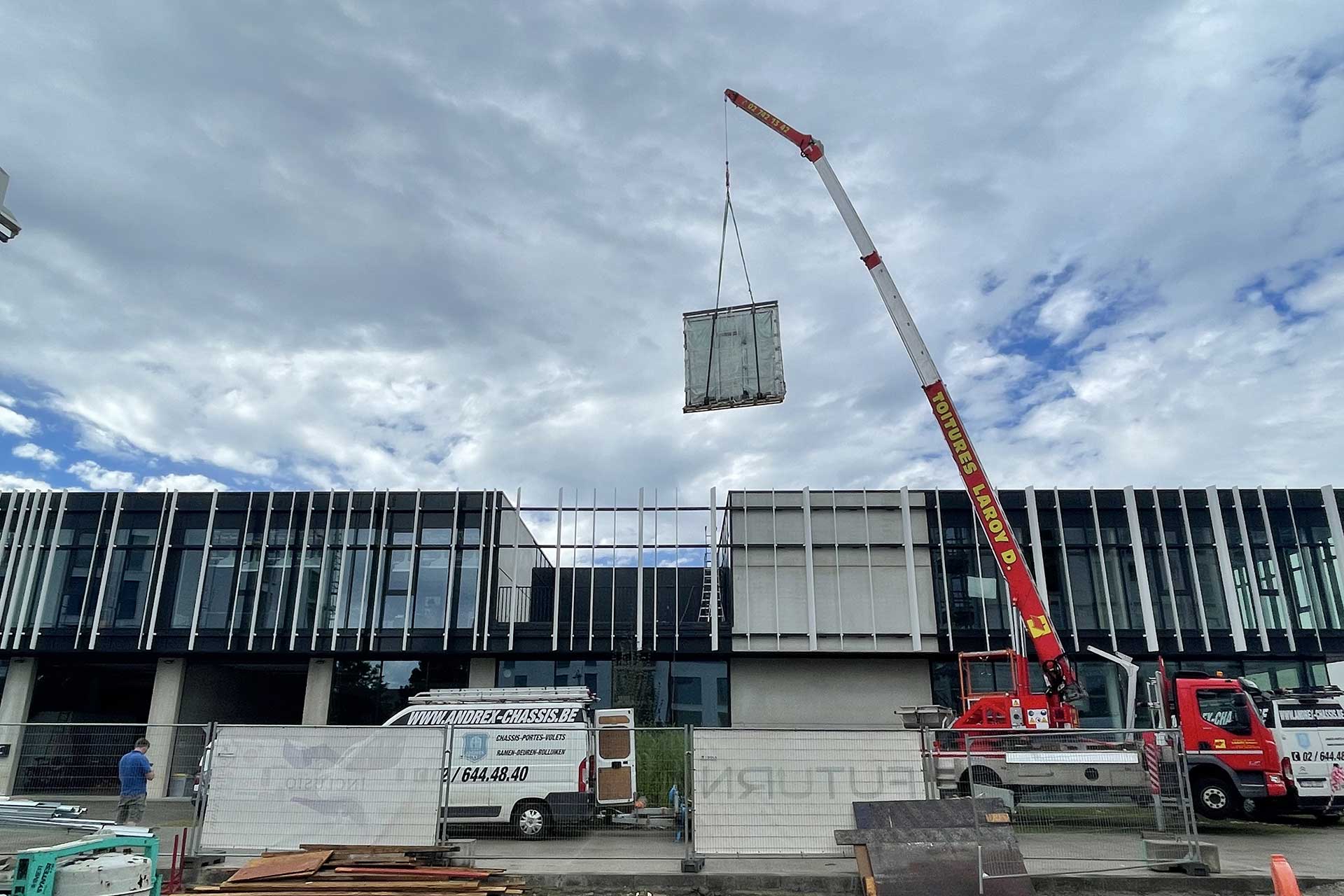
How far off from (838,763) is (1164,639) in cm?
1553

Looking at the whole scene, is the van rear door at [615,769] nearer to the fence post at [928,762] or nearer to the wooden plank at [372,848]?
the wooden plank at [372,848]

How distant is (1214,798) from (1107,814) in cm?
576

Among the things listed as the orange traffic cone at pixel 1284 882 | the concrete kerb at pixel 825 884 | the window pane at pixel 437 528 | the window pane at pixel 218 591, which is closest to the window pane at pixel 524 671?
the window pane at pixel 437 528

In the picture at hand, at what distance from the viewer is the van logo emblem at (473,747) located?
595 inches

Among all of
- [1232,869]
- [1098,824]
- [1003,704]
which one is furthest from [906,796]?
[1003,704]

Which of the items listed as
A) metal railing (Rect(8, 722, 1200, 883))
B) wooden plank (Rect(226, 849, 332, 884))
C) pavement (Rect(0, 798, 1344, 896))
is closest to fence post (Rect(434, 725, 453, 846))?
metal railing (Rect(8, 722, 1200, 883))

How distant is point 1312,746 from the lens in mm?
15508

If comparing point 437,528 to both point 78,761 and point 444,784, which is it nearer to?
point 78,761

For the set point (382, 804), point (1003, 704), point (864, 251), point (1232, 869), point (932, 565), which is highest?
point (864, 251)

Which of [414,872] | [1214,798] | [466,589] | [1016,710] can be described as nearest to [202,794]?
[414,872]

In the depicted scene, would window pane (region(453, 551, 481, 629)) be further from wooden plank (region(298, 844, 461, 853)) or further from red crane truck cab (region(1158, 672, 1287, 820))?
red crane truck cab (region(1158, 672, 1287, 820))

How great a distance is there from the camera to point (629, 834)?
14969 millimetres

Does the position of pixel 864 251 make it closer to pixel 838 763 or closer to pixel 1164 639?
pixel 838 763

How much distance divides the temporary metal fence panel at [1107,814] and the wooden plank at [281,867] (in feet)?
24.9
